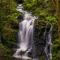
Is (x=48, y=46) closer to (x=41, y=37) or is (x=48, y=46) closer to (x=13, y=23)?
(x=41, y=37)

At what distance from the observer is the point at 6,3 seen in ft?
45.3

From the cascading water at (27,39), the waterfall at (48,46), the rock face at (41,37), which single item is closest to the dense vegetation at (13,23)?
the rock face at (41,37)

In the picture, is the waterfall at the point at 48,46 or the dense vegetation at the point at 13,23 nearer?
the dense vegetation at the point at 13,23

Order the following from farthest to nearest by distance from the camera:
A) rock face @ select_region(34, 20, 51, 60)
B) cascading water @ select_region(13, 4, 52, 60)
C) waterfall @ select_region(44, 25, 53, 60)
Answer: rock face @ select_region(34, 20, 51, 60), cascading water @ select_region(13, 4, 52, 60), waterfall @ select_region(44, 25, 53, 60)

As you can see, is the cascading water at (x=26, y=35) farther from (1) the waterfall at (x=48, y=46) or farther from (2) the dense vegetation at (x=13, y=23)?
(1) the waterfall at (x=48, y=46)

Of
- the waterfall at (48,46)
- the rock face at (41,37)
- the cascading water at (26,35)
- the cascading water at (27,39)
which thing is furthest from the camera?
the cascading water at (26,35)

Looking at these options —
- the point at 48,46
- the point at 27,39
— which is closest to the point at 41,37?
the point at 48,46

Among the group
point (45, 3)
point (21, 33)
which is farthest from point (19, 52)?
point (45, 3)

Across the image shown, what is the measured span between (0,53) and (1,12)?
267 cm

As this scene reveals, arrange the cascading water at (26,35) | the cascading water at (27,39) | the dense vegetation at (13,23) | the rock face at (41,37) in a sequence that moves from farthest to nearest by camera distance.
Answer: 1. the cascading water at (26,35)
2. the rock face at (41,37)
3. the cascading water at (27,39)
4. the dense vegetation at (13,23)

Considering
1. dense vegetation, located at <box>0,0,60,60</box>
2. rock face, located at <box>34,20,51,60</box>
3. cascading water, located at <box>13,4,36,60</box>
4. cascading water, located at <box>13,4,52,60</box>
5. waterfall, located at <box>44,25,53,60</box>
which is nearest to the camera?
dense vegetation, located at <box>0,0,60,60</box>

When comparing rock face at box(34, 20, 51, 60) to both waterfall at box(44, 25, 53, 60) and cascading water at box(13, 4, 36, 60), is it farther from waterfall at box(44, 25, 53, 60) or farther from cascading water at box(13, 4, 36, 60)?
cascading water at box(13, 4, 36, 60)

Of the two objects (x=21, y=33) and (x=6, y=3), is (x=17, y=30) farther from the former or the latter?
(x=6, y=3)

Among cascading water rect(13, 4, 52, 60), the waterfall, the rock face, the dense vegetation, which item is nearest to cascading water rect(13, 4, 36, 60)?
cascading water rect(13, 4, 52, 60)
